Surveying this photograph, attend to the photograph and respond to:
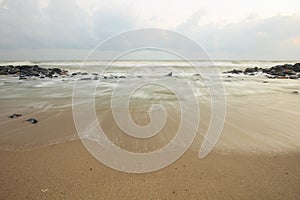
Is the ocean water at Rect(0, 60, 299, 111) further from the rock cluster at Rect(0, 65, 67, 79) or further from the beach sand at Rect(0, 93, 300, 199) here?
the rock cluster at Rect(0, 65, 67, 79)

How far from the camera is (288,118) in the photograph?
20.4 feet

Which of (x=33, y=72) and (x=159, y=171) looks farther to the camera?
(x=33, y=72)

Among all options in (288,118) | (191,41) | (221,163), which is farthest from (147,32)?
(288,118)

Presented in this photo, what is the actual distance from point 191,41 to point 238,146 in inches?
83.3

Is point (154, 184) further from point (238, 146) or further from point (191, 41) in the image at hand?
point (191, 41)

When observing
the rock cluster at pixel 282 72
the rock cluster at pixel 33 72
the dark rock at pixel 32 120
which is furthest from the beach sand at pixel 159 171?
the rock cluster at pixel 282 72

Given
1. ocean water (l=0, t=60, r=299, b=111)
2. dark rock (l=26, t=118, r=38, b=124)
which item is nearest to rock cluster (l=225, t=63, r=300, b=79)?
ocean water (l=0, t=60, r=299, b=111)

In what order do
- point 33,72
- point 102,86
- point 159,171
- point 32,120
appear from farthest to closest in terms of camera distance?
1. point 33,72
2. point 102,86
3. point 32,120
4. point 159,171

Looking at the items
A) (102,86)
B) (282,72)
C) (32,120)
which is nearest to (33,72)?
(102,86)

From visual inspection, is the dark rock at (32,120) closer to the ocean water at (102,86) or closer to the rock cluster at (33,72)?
the ocean water at (102,86)

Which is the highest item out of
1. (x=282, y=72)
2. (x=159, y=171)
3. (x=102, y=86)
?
(x=282, y=72)

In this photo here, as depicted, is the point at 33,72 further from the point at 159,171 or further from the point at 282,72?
the point at 282,72

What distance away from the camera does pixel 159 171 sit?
3.37m

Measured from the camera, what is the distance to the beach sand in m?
2.88
